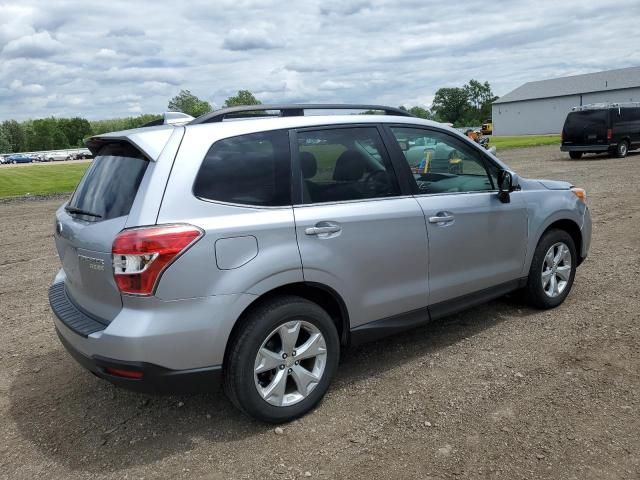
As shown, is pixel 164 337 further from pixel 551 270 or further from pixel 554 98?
pixel 554 98

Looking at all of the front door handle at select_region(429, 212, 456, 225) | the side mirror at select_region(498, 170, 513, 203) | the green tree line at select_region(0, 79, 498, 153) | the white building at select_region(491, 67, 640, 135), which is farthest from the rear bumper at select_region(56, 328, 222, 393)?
the green tree line at select_region(0, 79, 498, 153)

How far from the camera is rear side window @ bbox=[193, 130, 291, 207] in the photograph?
122 inches

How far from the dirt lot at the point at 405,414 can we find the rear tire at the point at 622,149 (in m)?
18.7

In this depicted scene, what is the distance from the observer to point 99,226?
308cm

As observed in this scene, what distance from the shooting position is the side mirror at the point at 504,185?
4.43 meters

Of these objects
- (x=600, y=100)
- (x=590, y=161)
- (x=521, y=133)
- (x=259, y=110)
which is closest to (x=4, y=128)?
(x=521, y=133)

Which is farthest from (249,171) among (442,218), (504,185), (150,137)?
(504,185)

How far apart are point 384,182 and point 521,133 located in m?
81.4

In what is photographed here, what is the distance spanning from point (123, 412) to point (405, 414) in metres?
1.84

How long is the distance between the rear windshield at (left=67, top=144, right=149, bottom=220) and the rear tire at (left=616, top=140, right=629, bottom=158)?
72.2ft

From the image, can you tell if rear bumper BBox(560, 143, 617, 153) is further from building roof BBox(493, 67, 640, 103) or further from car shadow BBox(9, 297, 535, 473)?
building roof BBox(493, 67, 640, 103)

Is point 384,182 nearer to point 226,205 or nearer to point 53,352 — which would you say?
point 226,205

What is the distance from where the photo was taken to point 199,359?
2.97 m

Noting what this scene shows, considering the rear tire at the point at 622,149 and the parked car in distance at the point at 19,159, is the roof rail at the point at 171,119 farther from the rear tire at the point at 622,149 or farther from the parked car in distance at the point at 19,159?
the parked car in distance at the point at 19,159
